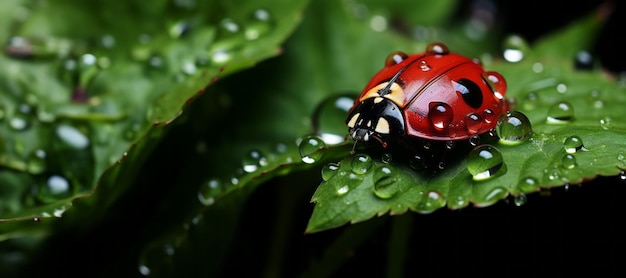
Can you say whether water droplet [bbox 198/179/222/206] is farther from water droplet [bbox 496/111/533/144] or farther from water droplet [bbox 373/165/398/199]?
water droplet [bbox 496/111/533/144]

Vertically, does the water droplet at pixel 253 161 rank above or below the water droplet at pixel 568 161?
above

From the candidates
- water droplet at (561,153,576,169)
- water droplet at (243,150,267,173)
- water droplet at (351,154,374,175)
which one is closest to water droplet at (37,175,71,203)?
water droplet at (243,150,267,173)

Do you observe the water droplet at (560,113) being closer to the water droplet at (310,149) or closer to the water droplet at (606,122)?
the water droplet at (606,122)

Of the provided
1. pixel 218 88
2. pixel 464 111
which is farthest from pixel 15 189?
pixel 464 111

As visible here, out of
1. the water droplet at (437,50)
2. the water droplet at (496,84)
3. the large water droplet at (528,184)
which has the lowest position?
the large water droplet at (528,184)

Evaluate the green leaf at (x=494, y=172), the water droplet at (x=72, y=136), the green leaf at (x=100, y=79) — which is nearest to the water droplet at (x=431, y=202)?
the green leaf at (x=494, y=172)

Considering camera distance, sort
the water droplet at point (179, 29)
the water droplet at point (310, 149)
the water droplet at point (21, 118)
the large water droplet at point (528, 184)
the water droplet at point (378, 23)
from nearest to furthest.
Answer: the large water droplet at point (528, 184) < the water droplet at point (310, 149) < the water droplet at point (21, 118) < the water droplet at point (179, 29) < the water droplet at point (378, 23)

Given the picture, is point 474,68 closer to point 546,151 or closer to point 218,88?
point 546,151

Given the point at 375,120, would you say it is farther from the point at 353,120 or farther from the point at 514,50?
the point at 514,50
